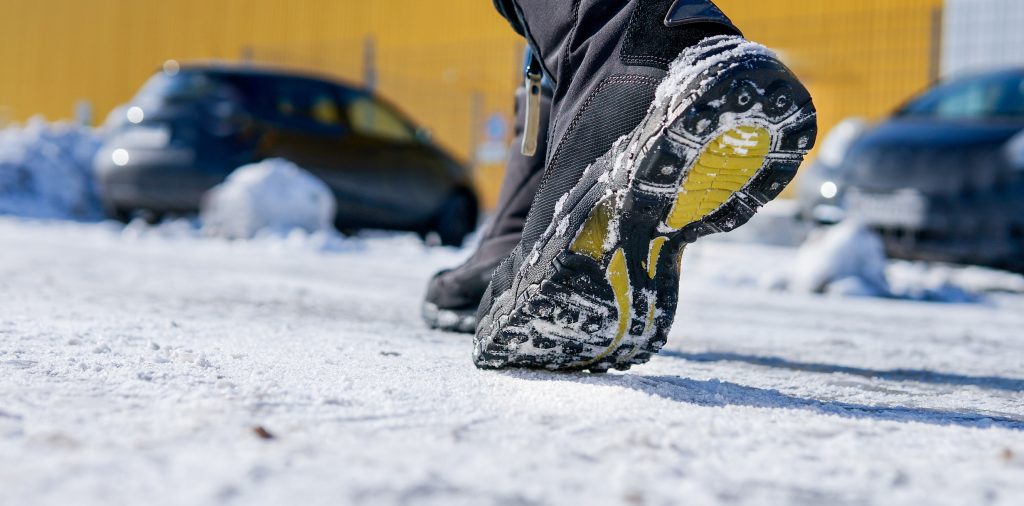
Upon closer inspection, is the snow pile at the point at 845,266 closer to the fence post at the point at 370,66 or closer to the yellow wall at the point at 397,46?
the yellow wall at the point at 397,46

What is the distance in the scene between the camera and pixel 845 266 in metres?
4.26

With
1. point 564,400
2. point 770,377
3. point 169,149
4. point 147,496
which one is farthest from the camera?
point 169,149

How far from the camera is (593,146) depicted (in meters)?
1.38

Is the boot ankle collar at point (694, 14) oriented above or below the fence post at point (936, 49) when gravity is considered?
below

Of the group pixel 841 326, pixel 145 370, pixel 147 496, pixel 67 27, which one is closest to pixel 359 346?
pixel 145 370

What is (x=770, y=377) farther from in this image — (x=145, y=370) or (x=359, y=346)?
(x=145, y=370)

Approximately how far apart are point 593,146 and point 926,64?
9.23 m

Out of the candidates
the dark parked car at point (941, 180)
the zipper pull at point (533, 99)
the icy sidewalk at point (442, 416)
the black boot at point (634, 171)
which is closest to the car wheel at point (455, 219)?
the dark parked car at point (941, 180)

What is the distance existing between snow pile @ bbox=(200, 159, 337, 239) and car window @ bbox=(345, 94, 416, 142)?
3.27ft

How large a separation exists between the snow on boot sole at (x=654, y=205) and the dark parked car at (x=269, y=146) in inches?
196

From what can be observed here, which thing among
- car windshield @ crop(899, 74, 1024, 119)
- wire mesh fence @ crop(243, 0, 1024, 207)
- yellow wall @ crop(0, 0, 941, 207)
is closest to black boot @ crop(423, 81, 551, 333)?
car windshield @ crop(899, 74, 1024, 119)

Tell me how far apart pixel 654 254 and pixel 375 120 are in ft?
19.0

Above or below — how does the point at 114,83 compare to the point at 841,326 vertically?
above

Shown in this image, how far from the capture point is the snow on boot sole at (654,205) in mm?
1209
